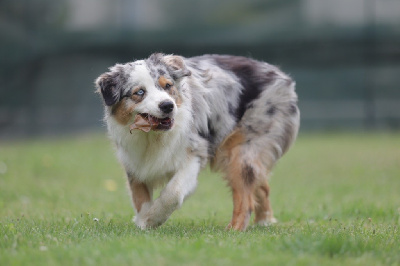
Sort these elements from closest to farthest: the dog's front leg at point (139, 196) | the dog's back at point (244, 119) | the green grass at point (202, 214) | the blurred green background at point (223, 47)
→ 1. the green grass at point (202, 214)
2. the dog's front leg at point (139, 196)
3. the dog's back at point (244, 119)
4. the blurred green background at point (223, 47)

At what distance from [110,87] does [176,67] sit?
0.69 meters

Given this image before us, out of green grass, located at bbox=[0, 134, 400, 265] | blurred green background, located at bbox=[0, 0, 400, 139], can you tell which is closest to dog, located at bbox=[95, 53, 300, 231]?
green grass, located at bbox=[0, 134, 400, 265]

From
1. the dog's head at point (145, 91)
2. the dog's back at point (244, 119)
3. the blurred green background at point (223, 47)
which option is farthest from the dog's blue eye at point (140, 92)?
the blurred green background at point (223, 47)

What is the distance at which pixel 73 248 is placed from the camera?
4.45m

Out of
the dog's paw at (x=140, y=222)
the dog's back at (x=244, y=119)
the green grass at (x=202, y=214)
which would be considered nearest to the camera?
the green grass at (x=202, y=214)

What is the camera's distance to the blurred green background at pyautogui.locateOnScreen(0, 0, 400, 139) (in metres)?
17.3

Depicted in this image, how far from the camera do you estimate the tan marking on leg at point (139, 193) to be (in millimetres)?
6270

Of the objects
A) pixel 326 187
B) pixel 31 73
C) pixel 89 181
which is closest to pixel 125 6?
pixel 31 73

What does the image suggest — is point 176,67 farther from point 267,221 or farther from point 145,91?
point 267,221

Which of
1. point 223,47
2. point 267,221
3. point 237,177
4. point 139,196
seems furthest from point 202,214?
point 223,47

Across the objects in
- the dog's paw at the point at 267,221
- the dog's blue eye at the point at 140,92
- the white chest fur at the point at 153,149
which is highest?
the dog's blue eye at the point at 140,92

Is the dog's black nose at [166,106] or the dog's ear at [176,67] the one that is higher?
the dog's ear at [176,67]

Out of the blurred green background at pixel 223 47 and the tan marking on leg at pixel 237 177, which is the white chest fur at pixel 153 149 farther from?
the blurred green background at pixel 223 47

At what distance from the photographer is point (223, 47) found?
1833cm
